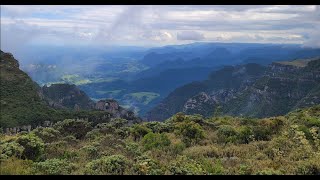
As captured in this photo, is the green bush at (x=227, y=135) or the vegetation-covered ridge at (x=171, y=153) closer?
the vegetation-covered ridge at (x=171, y=153)

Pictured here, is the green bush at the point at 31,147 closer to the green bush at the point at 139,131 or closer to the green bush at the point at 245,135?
the green bush at the point at 139,131

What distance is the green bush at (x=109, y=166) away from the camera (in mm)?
6188

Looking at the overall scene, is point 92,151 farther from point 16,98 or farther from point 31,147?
point 16,98

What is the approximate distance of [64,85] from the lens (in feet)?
561

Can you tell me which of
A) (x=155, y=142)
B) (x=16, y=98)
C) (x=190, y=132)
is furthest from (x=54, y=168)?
(x=16, y=98)

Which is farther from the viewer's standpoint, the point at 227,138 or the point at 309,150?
the point at 227,138

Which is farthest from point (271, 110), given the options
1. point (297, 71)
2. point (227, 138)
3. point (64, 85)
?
point (227, 138)

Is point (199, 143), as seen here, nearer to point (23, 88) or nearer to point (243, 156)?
point (243, 156)

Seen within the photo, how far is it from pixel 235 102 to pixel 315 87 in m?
37.2

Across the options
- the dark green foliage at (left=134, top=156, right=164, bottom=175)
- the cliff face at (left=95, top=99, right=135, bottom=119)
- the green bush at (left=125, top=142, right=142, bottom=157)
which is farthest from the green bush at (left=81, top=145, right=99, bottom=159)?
the cliff face at (left=95, top=99, right=135, bottom=119)

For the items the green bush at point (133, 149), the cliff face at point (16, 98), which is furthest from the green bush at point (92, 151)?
the cliff face at point (16, 98)

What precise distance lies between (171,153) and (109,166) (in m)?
2.40
